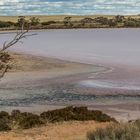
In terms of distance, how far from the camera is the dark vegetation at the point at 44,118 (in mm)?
13586

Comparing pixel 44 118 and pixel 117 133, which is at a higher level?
pixel 117 133

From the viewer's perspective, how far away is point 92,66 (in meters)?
32.7

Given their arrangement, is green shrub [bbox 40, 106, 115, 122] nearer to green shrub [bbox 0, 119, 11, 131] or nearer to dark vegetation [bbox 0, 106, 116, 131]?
dark vegetation [bbox 0, 106, 116, 131]

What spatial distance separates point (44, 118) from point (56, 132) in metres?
1.60

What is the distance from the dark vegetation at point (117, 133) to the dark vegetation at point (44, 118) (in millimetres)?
4144

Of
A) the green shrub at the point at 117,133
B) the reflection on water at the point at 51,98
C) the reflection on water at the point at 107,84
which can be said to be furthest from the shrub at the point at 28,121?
the reflection on water at the point at 107,84

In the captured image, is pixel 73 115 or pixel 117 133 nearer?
pixel 117 133

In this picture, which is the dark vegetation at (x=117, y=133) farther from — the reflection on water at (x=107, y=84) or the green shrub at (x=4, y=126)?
the reflection on water at (x=107, y=84)

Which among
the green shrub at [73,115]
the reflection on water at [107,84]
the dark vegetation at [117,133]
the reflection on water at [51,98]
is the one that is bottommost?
the reflection on water at [107,84]

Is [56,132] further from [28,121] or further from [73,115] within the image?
[73,115]

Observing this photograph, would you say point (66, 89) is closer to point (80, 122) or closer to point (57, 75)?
point (57, 75)

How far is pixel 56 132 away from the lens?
1270cm

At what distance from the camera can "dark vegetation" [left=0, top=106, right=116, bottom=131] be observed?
1359cm

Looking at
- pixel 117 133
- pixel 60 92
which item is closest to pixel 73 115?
pixel 117 133
